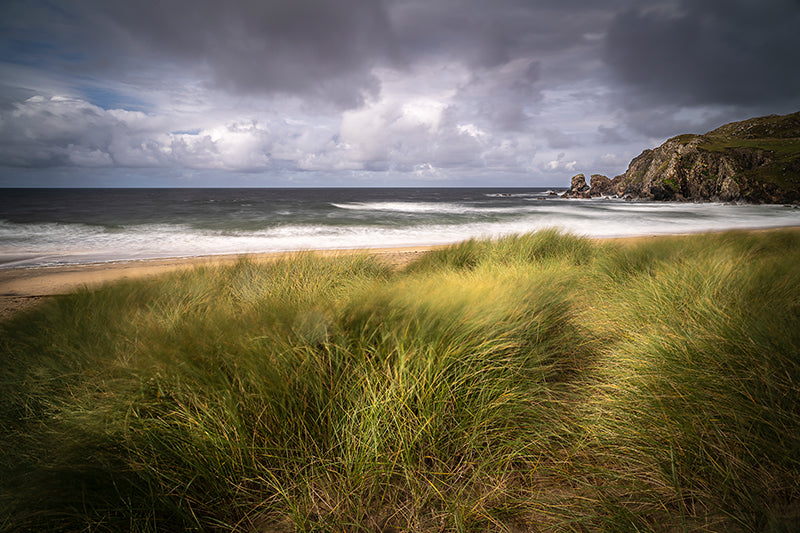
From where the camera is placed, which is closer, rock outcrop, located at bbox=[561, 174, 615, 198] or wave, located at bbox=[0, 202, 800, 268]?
wave, located at bbox=[0, 202, 800, 268]

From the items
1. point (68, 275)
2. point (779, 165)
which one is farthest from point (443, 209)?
point (779, 165)

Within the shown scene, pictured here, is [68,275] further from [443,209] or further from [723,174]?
[723,174]

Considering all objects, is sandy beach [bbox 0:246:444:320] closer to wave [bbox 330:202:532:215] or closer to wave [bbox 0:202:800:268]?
wave [bbox 0:202:800:268]

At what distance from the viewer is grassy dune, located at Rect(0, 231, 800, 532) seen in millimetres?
1272

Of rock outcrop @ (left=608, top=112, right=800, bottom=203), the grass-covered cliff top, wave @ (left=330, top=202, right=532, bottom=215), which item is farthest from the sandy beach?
the grass-covered cliff top

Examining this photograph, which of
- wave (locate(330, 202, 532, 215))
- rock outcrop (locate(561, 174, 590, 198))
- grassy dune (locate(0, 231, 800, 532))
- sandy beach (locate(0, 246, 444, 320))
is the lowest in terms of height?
Result: sandy beach (locate(0, 246, 444, 320))

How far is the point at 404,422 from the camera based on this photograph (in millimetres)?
1561

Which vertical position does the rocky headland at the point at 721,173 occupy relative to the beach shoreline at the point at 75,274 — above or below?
Answer: above

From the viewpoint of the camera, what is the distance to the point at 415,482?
56.6 inches

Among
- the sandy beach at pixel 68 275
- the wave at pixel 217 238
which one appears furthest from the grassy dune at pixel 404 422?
the wave at pixel 217 238

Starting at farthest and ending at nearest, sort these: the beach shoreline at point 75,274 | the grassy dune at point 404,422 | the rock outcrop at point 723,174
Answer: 1. the rock outcrop at point 723,174
2. the beach shoreline at point 75,274
3. the grassy dune at point 404,422

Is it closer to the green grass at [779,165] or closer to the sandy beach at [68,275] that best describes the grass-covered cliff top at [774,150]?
the green grass at [779,165]

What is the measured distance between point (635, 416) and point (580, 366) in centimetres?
77

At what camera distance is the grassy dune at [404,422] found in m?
1.27
